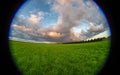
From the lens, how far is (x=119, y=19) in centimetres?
770

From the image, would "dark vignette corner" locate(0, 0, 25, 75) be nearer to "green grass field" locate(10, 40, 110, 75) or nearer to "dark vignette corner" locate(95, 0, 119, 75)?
"green grass field" locate(10, 40, 110, 75)

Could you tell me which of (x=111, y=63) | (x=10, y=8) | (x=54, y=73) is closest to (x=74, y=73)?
(x=54, y=73)

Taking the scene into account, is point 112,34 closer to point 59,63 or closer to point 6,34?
point 6,34

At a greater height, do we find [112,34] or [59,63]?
[112,34]

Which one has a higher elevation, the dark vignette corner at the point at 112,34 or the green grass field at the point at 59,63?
the dark vignette corner at the point at 112,34

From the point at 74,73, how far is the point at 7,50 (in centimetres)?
389

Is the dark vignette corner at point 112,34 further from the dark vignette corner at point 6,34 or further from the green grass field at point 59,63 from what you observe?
the dark vignette corner at point 6,34

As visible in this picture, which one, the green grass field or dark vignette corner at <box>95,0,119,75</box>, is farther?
the green grass field

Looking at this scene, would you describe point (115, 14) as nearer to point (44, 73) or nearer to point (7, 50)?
point (7, 50)

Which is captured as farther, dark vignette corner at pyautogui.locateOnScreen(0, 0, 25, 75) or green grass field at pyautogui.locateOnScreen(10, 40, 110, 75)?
green grass field at pyautogui.locateOnScreen(10, 40, 110, 75)

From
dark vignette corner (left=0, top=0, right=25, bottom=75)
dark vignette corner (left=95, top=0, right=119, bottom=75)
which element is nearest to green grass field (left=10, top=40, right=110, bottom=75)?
dark vignette corner (left=95, top=0, right=119, bottom=75)

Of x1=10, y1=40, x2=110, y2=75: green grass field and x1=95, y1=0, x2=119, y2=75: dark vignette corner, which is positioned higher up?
x1=95, y1=0, x2=119, y2=75: dark vignette corner

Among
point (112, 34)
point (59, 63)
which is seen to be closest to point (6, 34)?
point (112, 34)

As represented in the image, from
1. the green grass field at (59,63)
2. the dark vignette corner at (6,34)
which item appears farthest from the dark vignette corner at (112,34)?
the dark vignette corner at (6,34)
